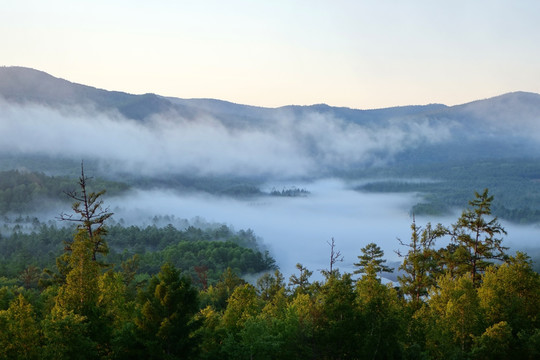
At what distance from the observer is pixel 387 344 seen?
32.9m

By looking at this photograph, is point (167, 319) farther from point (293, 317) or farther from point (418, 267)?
point (418, 267)

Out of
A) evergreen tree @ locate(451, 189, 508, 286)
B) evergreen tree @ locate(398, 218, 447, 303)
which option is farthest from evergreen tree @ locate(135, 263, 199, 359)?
evergreen tree @ locate(451, 189, 508, 286)

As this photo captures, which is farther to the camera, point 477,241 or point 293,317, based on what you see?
point 477,241

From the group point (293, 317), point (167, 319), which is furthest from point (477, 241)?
point (167, 319)

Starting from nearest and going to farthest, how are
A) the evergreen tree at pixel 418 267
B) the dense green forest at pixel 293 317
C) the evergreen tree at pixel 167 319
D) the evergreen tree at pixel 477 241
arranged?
the dense green forest at pixel 293 317 < the evergreen tree at pixel 167 319 < the evergreen tree at pixel 418 267 < the evergreen tree at pixel 477 241

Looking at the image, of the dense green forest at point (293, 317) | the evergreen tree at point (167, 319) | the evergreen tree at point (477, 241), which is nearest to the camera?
the dense green forest at point (293, 317)

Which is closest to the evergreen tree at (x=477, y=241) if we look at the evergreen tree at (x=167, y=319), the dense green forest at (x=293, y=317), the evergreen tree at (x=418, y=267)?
the dense green forest at (x=293, y=317)

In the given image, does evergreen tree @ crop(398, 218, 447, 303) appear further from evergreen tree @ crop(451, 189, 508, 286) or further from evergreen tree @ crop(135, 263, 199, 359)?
evergreen tree @ crop(135, 263, 199, 359)

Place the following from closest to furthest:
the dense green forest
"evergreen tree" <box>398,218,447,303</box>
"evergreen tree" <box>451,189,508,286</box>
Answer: the dense green forest < "evergreen tree" <box>398,218,447,303</box> < "evergreen tree" <box>451,189,508,286</box>

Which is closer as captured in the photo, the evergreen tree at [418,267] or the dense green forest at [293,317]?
the dense green forest at [293,317]

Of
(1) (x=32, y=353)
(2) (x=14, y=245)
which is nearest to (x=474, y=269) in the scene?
(1) (x=32, y=353)

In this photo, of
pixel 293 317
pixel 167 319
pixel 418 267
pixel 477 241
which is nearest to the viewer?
pixel 167 319

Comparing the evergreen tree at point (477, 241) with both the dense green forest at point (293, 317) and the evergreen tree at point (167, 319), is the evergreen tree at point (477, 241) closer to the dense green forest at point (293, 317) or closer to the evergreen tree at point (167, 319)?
the dense green forest at point (293, 317)

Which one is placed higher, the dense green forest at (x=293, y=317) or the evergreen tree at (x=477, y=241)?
the evergreen tree at (x=477, y=241)
